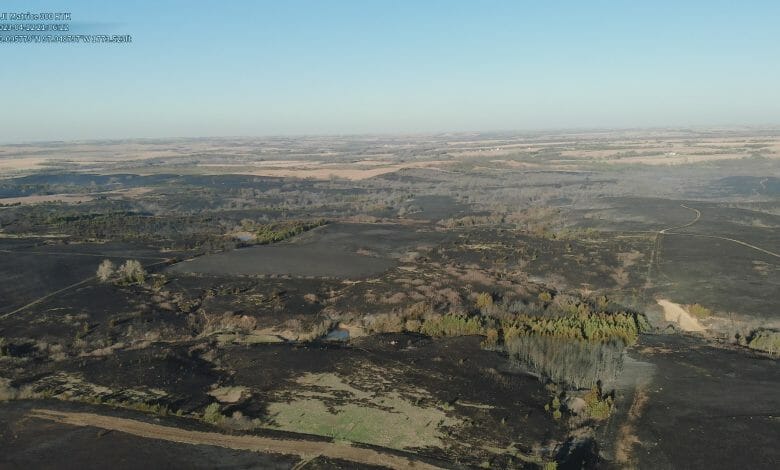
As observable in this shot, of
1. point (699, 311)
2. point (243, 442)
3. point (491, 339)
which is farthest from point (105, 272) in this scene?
point (699, 311)

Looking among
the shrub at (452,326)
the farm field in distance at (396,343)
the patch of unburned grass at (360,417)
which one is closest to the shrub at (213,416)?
the farm field in distance at (396,343)

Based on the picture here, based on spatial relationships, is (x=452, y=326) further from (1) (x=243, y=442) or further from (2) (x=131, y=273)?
(2) (x=131, y=273)

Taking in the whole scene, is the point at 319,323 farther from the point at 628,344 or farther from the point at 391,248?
the point at 391,248

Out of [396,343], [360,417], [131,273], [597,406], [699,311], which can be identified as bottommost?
[396,343]

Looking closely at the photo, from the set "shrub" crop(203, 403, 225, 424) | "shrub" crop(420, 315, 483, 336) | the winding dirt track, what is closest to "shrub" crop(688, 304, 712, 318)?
"shrub" crop(420, 315, 483, 336)

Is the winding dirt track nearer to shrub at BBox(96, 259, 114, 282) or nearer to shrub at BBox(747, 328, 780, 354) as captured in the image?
shrub at BBox(747, 328, 780, 354)

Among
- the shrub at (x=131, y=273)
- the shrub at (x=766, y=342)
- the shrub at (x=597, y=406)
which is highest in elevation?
the shrub at (x=131, y=273)

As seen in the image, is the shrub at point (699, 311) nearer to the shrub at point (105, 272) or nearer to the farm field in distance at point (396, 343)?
the farm field in distance at point (396, 343)
